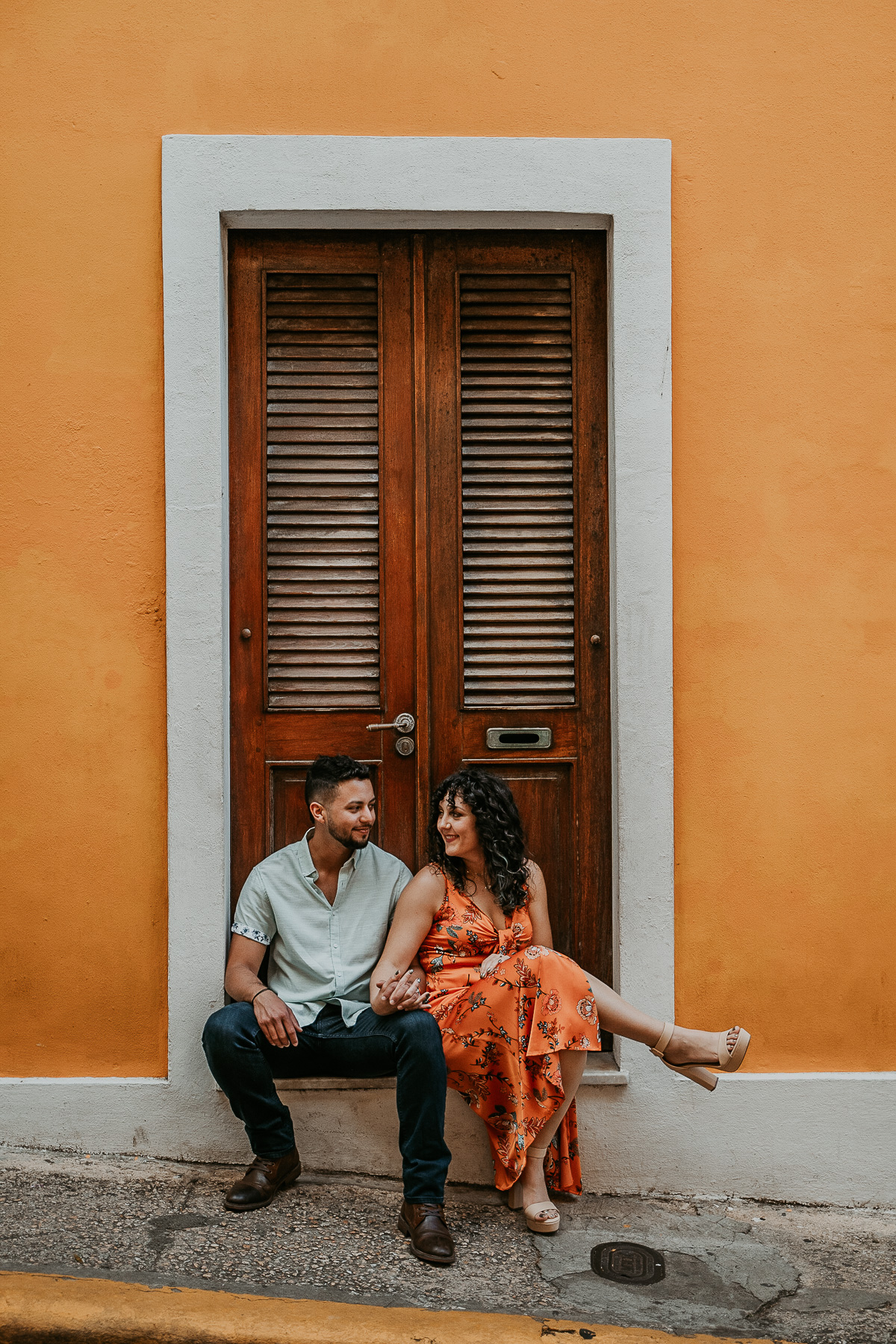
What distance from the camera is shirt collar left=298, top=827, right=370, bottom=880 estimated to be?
3438 mm

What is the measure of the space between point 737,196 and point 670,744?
1785 millimetres

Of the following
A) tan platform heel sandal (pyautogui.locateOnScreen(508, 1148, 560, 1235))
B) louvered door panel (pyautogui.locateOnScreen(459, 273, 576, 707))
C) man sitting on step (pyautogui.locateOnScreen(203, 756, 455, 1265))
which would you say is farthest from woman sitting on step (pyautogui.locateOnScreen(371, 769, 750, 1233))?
louvered door panel (pyautogui.locateOnScreen(459, 273, 576, 707))

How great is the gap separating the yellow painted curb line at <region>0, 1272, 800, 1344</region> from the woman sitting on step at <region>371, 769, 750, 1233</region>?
0.54 m

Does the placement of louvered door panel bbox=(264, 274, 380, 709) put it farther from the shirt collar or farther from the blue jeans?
the blue jeans

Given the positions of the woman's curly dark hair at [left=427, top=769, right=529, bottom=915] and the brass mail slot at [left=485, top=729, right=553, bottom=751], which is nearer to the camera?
the woman's curly dark hair at [left=427, top=769, right=529, bottom=915]

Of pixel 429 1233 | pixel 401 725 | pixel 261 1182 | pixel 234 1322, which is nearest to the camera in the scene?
pixel 234 1322

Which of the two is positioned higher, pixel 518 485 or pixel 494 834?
pixel 518 485

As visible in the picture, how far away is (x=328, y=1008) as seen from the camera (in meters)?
3.39

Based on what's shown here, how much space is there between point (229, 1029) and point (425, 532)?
1682 mm

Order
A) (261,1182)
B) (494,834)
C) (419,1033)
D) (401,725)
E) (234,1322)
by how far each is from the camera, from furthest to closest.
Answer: (401,725), (494,834), (261,1182), (419,1033), (234,1322)

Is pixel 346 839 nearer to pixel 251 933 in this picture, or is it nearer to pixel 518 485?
pixel 251 933

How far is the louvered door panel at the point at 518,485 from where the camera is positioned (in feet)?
12.0

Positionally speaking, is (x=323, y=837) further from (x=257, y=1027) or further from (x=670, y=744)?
(x=670, y=744)

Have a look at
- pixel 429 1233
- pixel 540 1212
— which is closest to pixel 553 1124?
pixel 540 1212
